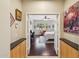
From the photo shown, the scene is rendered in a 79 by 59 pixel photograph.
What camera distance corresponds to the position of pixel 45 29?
15883 mm

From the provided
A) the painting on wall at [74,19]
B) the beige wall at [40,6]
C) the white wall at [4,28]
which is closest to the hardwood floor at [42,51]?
the beige wall at [40,6]

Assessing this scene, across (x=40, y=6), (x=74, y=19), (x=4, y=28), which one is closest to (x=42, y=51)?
(x=40, y=6)

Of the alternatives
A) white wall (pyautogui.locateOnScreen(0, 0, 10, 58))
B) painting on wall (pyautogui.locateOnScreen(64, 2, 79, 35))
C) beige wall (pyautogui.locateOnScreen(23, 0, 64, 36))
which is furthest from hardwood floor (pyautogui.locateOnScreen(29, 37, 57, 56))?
white wall (pyautogui.locateOnScreen(0, 0, 10, 58))

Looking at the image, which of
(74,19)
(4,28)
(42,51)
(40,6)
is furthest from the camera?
(42,51)

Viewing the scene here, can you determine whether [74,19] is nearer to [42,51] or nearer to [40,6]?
[40,6]

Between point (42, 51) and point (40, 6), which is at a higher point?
point (40, 6)

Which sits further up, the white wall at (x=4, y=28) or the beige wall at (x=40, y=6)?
the beige wall at (x=40, y=6)

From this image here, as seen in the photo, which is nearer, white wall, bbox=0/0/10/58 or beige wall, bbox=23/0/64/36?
white wall, bbox=0/0/10/58

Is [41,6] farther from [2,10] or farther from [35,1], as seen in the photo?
[2,10]

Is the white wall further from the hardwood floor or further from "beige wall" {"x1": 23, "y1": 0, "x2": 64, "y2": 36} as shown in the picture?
the hardwood floor

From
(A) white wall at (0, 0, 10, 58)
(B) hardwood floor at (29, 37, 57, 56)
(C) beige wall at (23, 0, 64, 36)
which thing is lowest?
(B) hardwood floor at (29, 37, 57, 56)

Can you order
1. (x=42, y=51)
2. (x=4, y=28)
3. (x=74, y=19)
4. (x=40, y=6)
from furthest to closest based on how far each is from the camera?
(x=42, y=51) → (x=40, y=6) → (x=74, y=19) → (x=4, y=28)

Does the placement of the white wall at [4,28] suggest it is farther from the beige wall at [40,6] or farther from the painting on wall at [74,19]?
the beige wall at [40,6]

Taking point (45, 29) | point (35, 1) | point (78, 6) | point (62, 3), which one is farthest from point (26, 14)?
point (45, 29)
